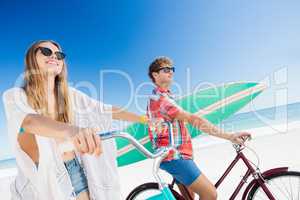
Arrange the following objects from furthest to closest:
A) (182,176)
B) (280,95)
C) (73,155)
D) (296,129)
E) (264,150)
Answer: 1. (280,95)
2. (296,129)
3. (264,150)
4. (182,176)
5. (73,155)

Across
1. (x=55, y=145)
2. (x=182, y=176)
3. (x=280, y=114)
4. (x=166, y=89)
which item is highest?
(x=166, y=89)

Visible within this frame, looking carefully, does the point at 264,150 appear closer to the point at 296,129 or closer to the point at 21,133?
the point at 296,129

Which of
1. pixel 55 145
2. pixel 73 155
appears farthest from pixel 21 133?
pixel 73 155

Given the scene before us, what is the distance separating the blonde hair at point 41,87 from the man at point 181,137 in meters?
0.66

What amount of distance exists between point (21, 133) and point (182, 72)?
2621cm

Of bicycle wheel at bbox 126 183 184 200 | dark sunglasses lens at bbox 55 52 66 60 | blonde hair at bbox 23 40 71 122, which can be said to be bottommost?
bicycle wheel at bbox 126 183 184 200

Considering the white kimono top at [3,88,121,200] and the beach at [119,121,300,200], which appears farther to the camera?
the beach at [119,121,300,200]

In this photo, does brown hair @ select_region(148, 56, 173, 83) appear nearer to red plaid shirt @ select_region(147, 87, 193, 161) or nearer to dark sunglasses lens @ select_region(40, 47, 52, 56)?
red plaid shirt @ select_region(147, 87, 193, 161)

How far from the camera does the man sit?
2.15 meters

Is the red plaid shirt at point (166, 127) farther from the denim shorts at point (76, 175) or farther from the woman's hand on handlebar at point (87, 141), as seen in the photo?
the woman's hand on handlebar at point (87, 141)

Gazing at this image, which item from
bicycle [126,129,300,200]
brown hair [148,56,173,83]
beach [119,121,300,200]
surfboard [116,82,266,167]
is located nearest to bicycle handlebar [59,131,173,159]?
bicycle [126,129,300,200]

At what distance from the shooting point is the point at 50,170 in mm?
1285

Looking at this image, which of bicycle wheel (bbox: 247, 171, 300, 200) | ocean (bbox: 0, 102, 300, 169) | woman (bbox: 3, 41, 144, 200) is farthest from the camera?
ocean (bbox: 0, 102, 300, 169)

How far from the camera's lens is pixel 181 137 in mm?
2293
